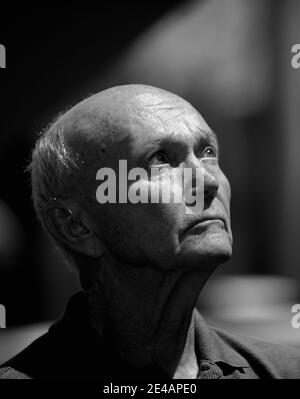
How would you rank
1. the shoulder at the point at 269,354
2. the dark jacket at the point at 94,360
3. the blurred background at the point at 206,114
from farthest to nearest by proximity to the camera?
the blurred background at the point at 206,114, the shoulder at the point at 269,354, the dark jacket at the point at 94,360

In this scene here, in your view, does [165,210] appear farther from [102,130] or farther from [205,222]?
[102,130]

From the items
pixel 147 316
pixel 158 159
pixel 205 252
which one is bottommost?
pixel 147 316

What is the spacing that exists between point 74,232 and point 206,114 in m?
2.39

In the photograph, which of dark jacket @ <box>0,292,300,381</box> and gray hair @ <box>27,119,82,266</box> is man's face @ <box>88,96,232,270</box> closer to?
gray hair @ <box>27,119,82,266</box>

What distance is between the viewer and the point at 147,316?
2.39 meters

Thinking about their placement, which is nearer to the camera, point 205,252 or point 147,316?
point 205,252

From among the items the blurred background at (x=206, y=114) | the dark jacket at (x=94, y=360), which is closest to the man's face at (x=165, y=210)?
the dark jacket at (x=94, y=360)

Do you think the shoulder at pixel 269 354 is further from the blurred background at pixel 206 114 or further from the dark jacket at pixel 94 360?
the blurred background at pixel 206 114

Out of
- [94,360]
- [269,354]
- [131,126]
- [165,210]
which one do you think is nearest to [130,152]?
[131,126]

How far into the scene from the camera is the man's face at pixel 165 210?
223 cm

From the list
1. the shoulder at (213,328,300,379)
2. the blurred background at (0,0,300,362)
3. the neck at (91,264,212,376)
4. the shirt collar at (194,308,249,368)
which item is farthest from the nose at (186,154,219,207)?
the blurred background at (0,0,300,362)

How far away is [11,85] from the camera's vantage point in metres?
4.20

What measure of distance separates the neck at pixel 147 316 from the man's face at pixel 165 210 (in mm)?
85
